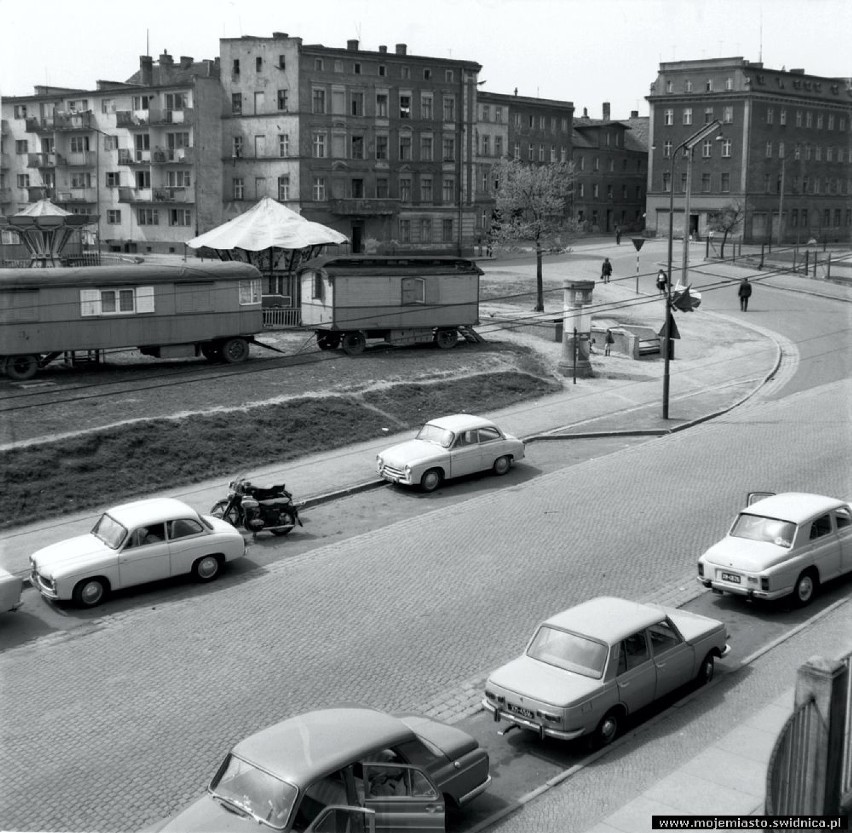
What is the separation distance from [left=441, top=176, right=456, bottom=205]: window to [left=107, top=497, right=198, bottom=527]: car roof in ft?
195

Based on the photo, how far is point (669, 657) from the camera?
566 inches

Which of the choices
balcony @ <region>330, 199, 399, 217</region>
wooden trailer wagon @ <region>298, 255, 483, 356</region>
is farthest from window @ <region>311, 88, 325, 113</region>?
wooden trailer wagon @ <region>298, 255, 483, 356</region>

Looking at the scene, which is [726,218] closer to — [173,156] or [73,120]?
[173,156]

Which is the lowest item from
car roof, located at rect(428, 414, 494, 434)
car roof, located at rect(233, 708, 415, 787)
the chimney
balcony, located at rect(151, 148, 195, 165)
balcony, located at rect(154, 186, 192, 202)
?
car roof, located at rect(233, 708, 415, 787)

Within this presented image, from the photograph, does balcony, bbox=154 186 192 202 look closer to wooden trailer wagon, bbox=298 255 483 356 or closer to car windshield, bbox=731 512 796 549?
wooden trailer wagon, bbox=298 255 483 356

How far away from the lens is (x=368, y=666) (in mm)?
15789

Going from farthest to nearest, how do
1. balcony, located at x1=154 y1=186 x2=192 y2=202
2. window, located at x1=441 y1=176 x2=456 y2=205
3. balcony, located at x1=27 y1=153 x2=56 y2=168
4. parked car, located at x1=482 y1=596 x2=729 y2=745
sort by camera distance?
1. balcony, located at x1=27 y1=153 x2=56 y2=168
2. window, located at x1=441 y1=176 x2=456 y2=205
3. balcony, located at x1=154 y1=186 x2=192 y2=202
4. parked car, located at x1=482 y1=596 x2=729 y2=745

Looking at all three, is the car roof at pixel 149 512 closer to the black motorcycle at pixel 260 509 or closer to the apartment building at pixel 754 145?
the black motorcycle at pixel 260 509

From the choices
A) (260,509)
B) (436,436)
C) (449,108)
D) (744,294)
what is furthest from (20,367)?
(449,108)

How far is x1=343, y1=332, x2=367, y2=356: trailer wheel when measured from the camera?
3978cm

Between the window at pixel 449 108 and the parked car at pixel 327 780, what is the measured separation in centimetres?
6854

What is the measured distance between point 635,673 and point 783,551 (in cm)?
526

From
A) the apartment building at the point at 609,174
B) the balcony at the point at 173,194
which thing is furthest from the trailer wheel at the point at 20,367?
the apartment building at the point at 609,174

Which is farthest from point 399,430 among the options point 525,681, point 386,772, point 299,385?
point 386,772
